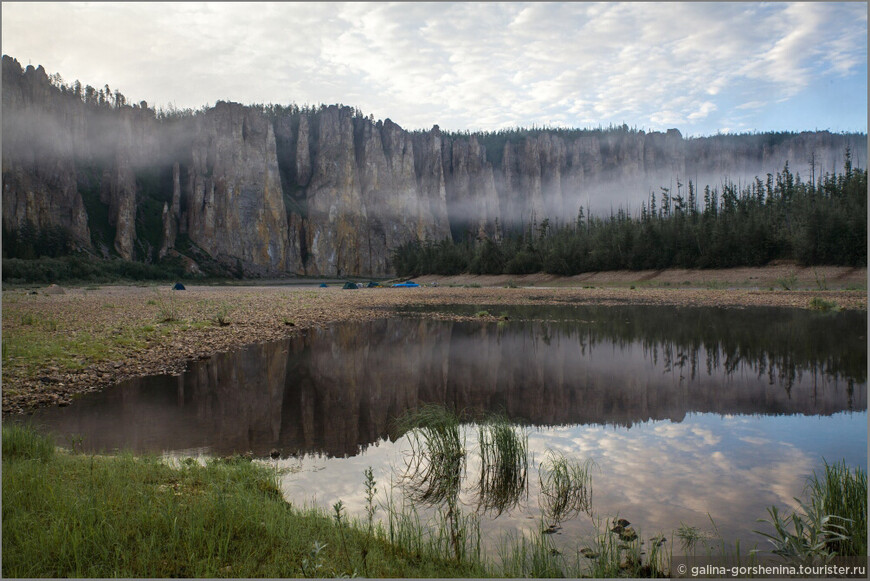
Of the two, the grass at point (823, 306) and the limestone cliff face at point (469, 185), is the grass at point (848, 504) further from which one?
the limestone cliff face at point (469, 185)

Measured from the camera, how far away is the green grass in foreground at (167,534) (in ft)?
12.4

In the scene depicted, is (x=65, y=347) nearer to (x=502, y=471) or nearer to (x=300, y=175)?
(x=502, y=471)

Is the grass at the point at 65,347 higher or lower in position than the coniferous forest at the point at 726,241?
lower

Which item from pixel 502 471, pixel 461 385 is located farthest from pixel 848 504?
pixel 461 385

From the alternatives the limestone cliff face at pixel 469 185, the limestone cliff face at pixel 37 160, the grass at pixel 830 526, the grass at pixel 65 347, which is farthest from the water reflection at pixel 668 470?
the limestone cliff face at pixel 469 185

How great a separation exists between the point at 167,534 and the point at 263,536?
2.51ft

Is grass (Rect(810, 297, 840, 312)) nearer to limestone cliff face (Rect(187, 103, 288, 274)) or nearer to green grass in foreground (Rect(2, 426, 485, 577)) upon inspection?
green grass in foreground (Rect(2, 426, 485, 577))

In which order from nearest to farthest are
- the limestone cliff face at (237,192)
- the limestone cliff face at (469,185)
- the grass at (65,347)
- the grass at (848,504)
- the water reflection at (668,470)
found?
the grass at (848,504)
the water reflection at (668,470)
the grass at (65,347)
the limestone cliff face at (237,192)
the limestone cliff face at (469,185)

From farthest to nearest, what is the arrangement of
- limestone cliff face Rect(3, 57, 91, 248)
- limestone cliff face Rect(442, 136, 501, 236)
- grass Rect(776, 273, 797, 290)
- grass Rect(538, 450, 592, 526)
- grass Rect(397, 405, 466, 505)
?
limestone cliff face Rect(442, 136, 501, 236), limestone cliff face Rect(3, 57, 91, 248), grass Rect(776, 273, 797, 290), grass Rect(397, 405, 466, 505), grass Rect(538, 450, 592, 526)

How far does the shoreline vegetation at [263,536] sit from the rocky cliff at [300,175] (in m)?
110

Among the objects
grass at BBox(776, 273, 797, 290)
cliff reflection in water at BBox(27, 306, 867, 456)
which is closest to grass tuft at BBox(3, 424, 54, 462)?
cliff reflection in water at BBox(27, 306, 867, 456)

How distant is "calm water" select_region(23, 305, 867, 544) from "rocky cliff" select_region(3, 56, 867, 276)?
104262mm

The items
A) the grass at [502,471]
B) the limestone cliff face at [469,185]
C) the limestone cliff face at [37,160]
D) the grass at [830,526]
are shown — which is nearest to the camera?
the grass at [830,526]

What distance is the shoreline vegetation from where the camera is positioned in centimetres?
384
